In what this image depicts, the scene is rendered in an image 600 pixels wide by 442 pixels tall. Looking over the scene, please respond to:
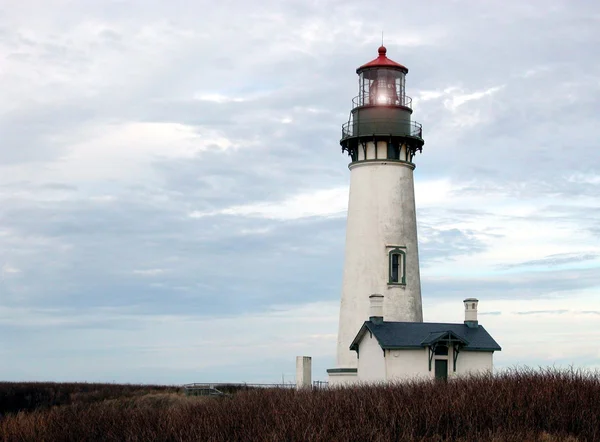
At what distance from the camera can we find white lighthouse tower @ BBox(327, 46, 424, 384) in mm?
31750

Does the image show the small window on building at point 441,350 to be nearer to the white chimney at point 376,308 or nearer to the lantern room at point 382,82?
the white chimney at point 376,308

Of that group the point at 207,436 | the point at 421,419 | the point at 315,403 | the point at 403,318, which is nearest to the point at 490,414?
the point at 421,419

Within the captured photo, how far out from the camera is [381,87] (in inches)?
1309

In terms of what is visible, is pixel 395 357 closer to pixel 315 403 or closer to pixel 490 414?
pixel 315 403

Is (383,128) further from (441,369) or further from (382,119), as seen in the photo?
(441,369)

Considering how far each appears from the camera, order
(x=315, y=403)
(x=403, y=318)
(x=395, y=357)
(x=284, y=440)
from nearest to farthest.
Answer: (x=284, y=440) < (x=315, y=403) < (x=395, y=357) < (x=403, y=318)

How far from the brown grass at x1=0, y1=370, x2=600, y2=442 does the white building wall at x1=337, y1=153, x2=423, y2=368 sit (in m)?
7.45

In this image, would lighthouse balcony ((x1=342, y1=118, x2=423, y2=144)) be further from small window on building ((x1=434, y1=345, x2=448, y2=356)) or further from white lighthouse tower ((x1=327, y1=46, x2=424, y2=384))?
small window on building ((x1=434, y1=345, x2=448, y2=356))

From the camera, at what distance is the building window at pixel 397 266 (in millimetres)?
31828

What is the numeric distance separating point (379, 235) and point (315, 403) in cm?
1075

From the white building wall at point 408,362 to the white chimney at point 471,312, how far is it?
2.87 metres

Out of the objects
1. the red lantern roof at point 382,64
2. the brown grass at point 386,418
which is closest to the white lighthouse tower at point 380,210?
the red lantern roof at point 382,64

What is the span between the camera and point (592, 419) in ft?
64.4

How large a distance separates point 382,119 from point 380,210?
3.20 m
